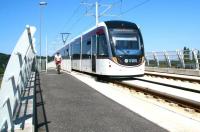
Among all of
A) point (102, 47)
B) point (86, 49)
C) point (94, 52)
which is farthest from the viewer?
point (86, 49)

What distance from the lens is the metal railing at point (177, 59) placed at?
25.4m

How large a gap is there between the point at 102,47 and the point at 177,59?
9.09 meters

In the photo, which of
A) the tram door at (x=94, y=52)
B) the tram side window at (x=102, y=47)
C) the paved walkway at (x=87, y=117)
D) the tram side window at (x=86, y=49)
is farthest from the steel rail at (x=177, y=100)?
the tram side window at (x=86, y=49)

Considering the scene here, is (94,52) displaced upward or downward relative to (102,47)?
downward

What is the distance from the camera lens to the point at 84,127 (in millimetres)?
7977

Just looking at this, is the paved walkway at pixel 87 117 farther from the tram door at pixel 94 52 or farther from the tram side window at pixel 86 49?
the tram side window at pixel 86 49

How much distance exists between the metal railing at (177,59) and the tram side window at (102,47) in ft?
22.3

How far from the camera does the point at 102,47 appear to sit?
21234 mm

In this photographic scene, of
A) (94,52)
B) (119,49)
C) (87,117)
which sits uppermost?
(119,49)

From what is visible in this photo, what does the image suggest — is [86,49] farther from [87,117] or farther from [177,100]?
[87,117]

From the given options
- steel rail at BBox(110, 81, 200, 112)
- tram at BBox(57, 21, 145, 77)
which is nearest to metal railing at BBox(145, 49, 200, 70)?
tram at BBox(57, 21, 145, 77)

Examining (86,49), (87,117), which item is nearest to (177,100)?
(87,117)

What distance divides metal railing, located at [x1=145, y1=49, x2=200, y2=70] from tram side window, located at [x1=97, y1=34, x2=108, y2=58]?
6.80 metres

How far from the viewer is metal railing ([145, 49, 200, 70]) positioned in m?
25.4
